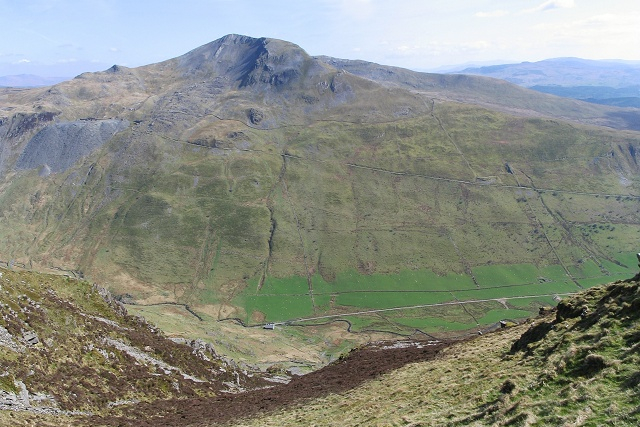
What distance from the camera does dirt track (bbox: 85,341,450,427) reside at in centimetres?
4181

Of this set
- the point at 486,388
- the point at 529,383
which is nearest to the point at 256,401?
the point at 486,388

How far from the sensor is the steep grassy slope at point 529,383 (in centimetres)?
2280

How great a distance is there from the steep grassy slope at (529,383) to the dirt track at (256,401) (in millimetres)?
3821

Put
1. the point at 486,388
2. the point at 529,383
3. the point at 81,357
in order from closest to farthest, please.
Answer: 1. the point at 529,383
2. the point at 486,388
3. the point at 81,357

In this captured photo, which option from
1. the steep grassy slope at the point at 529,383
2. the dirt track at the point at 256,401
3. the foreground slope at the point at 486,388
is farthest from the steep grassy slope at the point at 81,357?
the steep grassy slope at the point at 529,383

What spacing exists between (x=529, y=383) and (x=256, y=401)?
32057 millimetres

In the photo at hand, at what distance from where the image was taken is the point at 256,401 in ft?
158

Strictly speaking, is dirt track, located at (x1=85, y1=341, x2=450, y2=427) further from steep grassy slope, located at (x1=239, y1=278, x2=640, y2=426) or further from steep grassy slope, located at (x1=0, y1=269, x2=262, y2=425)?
steep grassy slope, located at (x1=239, y1=278, x2=640, y2=426)

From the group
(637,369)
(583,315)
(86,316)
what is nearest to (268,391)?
(86,316)

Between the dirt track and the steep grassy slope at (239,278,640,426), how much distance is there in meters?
3.82

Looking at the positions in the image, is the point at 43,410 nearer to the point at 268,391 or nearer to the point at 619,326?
the point at 268,391

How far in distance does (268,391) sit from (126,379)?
59.2 feet

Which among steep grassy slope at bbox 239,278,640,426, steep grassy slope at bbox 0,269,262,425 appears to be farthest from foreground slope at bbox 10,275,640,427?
steep grassy slope at bbox 0,269,262,425

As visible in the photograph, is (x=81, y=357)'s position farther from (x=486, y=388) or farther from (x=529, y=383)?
(x=529, y=383)
